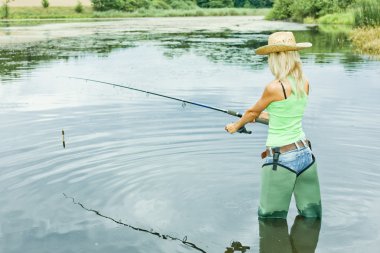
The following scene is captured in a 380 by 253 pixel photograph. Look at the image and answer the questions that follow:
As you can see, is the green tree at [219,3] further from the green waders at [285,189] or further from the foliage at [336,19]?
the green waders at [285,189]

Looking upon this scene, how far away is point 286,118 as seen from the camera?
17.1 feet

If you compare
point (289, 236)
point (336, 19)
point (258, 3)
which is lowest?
point (289, 236)

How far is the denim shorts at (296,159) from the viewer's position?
5.32m

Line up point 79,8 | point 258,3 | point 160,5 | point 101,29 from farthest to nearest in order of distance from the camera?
1. point 258,3
2. point 160,5
3. point 79,8
4. point 101,29

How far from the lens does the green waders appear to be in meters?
5.40

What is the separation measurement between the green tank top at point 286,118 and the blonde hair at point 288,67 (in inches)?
2.0

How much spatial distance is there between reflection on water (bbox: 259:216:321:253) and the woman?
1.08 ft

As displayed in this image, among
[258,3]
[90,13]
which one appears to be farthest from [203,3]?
[90,13]

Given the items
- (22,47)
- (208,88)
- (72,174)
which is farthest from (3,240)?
(22,47)

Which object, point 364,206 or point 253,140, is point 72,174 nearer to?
point 253,140

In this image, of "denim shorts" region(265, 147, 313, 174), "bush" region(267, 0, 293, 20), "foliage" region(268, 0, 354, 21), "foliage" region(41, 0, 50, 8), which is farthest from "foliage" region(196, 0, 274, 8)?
"denim shorts" region(265, 147, 313, 174)

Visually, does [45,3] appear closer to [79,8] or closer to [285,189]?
[79,8]

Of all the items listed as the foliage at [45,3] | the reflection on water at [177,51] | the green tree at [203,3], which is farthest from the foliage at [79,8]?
the reflection on water at [177,51]

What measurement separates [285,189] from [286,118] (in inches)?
31.7
